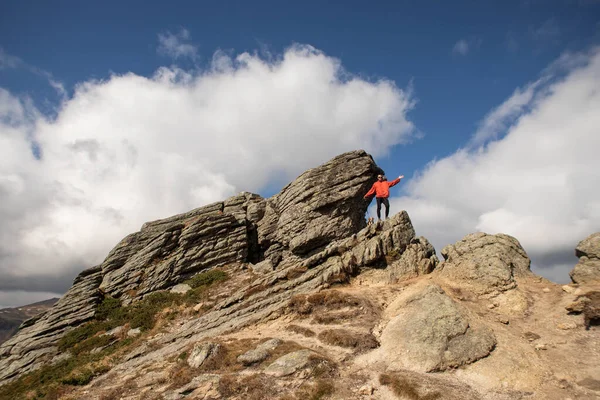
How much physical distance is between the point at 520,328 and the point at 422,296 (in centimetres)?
572

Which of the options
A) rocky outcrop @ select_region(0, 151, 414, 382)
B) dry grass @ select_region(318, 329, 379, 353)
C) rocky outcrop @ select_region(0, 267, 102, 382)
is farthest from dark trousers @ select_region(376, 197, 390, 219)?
rocky outcrop @ select_region(0, 267, 102, 382)

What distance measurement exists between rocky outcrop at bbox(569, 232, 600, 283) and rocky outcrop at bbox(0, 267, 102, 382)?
46.3 meters

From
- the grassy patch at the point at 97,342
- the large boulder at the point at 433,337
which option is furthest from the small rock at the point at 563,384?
the grassy patch at the point at 97,342

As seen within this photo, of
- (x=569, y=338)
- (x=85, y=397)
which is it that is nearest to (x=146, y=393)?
(x=85, y=397)

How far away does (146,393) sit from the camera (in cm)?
1811

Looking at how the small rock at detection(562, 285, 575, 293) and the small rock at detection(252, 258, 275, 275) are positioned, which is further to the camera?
the small rock at detection(252, 258, 275, 275)

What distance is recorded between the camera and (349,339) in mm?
19703

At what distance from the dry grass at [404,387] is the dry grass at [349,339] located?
9.32 feet

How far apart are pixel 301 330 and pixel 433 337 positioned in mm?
8381

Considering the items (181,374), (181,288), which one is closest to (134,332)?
(181,288)

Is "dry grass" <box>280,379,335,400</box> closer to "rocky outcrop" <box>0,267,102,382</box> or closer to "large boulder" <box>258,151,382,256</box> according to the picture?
"large boulder" <box>258,151,382,256</box>

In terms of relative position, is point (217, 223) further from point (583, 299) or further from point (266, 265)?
point (583, 299)

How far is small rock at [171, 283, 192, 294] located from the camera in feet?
127

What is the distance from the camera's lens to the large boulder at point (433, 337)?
17.2m
